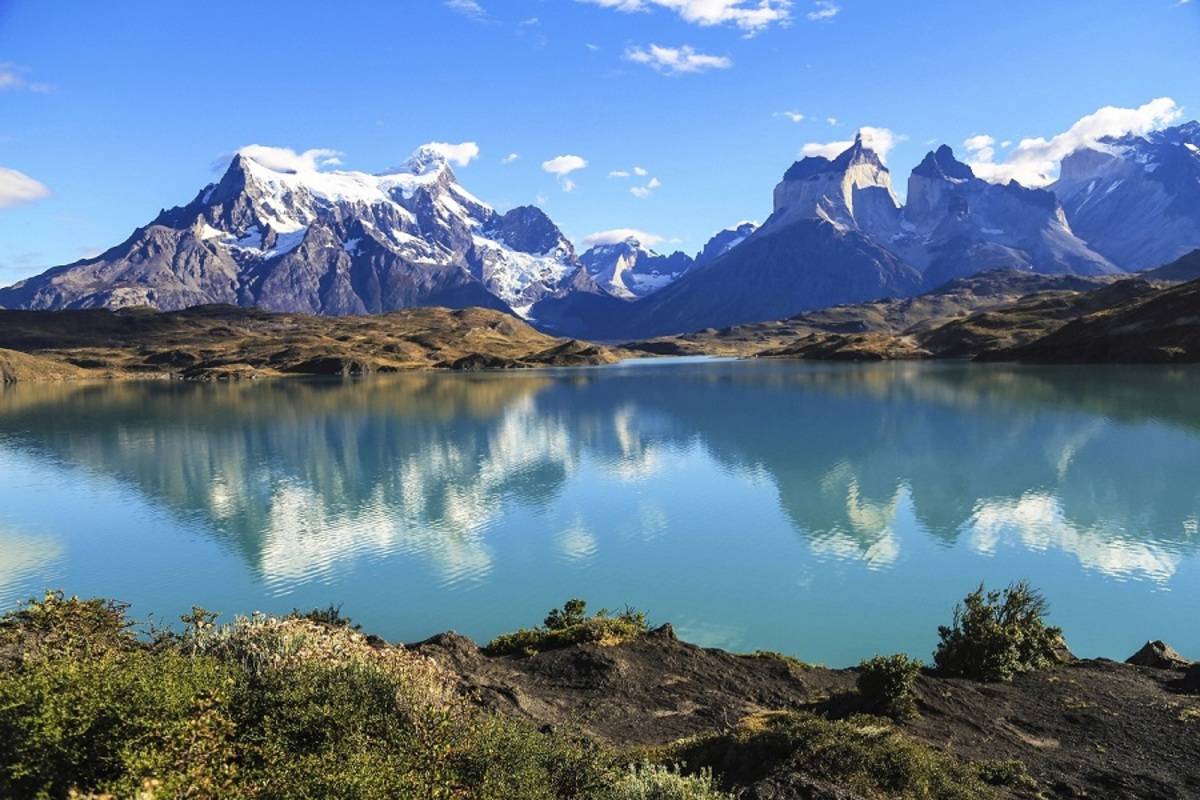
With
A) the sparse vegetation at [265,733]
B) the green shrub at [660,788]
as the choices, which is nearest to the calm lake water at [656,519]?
the sparse vegetation at [265,733]

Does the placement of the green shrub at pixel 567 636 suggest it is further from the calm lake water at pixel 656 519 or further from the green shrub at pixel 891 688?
the green shrub at pixel 891 688

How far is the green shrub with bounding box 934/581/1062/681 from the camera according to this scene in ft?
72.2

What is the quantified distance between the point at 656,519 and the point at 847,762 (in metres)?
35.6

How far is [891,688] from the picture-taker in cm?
1802

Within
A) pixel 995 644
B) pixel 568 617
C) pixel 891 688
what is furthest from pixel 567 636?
pixel 995 644

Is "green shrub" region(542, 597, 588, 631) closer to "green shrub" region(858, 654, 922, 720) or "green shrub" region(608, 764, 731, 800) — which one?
"green shrub" region(858, 654, 922, 720)

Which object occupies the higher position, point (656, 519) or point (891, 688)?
point (891, 688)

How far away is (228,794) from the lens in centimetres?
959

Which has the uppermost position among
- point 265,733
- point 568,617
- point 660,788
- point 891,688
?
point 265,733

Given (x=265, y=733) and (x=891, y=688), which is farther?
(x=891, y=688)

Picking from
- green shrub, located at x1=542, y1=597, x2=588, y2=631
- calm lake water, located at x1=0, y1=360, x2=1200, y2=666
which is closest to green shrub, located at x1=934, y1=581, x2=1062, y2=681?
calm lake water, located at x1=0, y1=360, x2=1200, y2=666

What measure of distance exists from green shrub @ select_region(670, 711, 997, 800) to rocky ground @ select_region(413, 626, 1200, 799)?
379 mm

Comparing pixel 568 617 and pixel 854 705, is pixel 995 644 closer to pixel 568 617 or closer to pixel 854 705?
pixel 854 705

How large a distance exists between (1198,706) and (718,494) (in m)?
38.3
